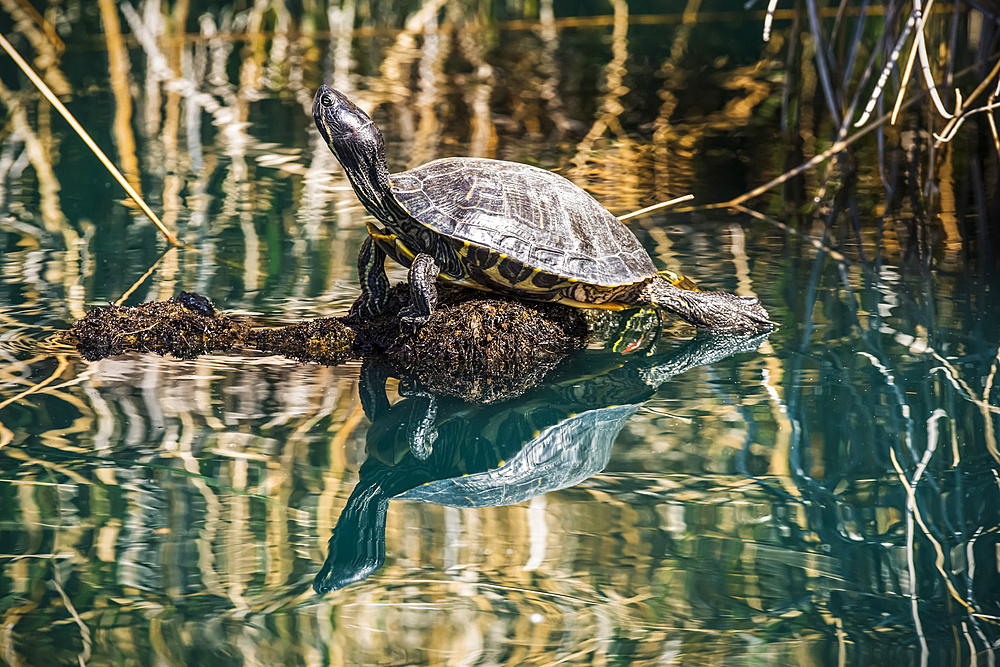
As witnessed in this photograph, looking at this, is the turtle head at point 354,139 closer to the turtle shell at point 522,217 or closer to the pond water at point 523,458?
the turtle shell at point 522,217

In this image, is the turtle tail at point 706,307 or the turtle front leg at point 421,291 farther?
the turtle tail at point 706,307

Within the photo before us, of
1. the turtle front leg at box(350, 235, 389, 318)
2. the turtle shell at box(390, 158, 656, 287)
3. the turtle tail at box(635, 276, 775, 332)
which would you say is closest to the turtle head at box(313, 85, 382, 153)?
the turtle shell at box(390, 158, 656, 287)

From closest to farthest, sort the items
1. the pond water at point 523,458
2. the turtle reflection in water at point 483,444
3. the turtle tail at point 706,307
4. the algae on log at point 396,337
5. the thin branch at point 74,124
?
the pond water at point 523,458
the turtle reflection in water at point 483,444
the thin branch at point 74,124
the algae on log at point 396,337
the turtle tail at point 706,307

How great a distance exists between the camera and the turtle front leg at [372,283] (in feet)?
Result: 8.90

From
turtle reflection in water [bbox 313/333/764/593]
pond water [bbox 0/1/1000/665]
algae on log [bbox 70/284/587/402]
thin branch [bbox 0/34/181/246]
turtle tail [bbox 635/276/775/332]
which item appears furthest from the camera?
turtle tail [bbox 635/276/775/332]

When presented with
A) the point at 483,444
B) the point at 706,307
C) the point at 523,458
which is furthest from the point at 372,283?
the point at 706,307

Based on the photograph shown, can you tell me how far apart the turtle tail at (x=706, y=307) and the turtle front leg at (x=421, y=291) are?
2.17 feet

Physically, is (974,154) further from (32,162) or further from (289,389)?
(32,162)

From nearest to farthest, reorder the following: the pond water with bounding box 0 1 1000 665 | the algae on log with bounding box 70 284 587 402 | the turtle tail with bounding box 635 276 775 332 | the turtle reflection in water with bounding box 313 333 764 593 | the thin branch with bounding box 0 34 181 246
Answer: the pond water with bounding box 0 1 1000 665, the turtle reflection in water with bounding box 313 333 764 593, the thin branch with bounding box 0 34 181 246, the algae on log with bounding box 70 284 587 402, the turtle tail with bounding box 635 276 775 332

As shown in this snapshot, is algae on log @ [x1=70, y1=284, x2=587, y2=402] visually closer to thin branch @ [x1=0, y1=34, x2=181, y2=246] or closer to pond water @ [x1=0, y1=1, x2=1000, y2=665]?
pond water @ [x1=0, y1=1, x2=1000, y2=665]

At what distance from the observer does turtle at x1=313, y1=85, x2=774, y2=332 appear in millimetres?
2600

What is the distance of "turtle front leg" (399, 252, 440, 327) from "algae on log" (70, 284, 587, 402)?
0.14ft

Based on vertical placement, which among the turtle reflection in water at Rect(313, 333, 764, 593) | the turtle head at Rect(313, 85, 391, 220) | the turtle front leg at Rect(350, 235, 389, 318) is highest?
the turtle head at Rect(313, 85, 391, 220)

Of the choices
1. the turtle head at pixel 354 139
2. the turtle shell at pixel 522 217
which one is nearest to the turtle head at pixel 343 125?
the turtle head at pixel 354 139
